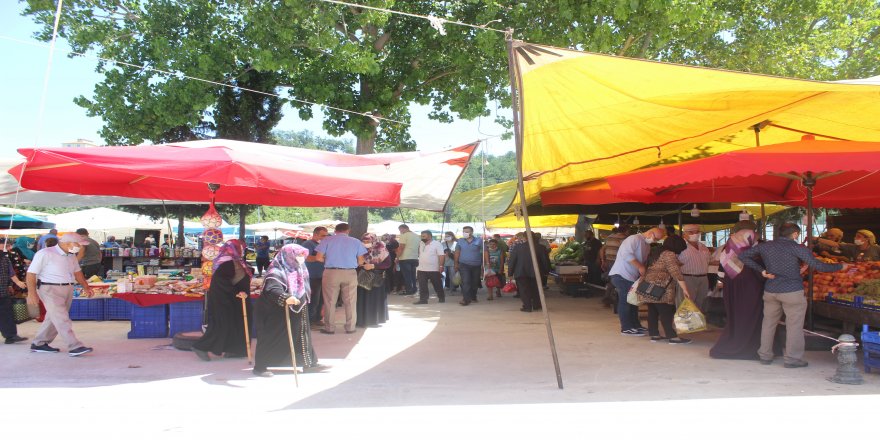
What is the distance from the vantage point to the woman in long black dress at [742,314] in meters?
8.08

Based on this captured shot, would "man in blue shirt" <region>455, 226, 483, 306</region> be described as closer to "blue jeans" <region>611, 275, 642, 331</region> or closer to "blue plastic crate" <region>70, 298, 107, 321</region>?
"blue jeans" <region>611, 275, 642, 331</region>

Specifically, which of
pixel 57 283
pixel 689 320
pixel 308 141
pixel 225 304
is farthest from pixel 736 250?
pixel 308 141

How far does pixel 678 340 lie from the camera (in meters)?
9.36

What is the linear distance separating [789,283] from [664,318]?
2187mm

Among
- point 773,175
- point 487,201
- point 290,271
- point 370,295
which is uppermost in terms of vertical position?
point 773,175

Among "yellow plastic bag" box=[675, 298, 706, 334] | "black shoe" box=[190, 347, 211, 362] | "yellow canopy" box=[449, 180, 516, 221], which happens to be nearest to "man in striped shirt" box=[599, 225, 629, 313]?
"yellow canopy" box=[449, 180, 516, 221]

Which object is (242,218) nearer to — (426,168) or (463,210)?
(463,210)

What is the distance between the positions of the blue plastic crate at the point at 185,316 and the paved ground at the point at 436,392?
0.28 meters

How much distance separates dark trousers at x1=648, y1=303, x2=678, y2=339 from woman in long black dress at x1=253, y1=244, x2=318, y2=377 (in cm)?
478

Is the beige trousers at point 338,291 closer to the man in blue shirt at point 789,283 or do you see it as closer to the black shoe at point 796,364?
the man in blue shirt at point 789,283

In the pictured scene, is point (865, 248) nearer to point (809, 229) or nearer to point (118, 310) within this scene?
point (809, 229)

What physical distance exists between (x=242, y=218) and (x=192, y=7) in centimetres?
594

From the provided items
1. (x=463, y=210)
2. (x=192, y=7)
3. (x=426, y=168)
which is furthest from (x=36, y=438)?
(x=192, y=7)

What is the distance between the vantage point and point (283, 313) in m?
7.62
